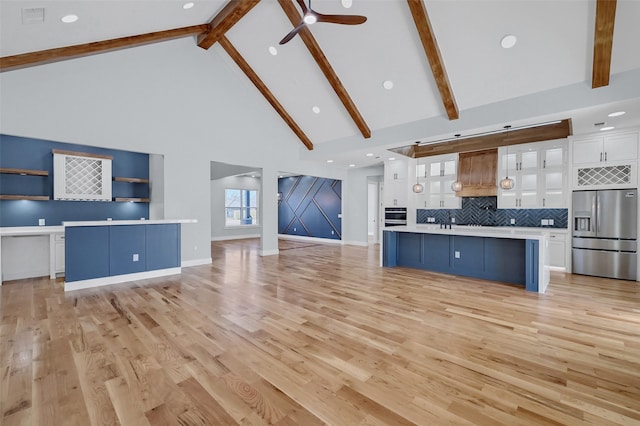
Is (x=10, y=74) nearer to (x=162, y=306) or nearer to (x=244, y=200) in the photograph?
(x=162, y=306)

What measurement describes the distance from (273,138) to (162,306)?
5452mm

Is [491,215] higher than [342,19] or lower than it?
lower

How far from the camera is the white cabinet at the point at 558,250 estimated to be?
5777mm

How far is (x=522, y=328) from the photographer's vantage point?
3041mm

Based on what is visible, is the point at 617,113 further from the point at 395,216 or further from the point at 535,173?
the point at 395,216

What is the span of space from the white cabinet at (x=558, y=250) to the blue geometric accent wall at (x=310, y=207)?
246 inches

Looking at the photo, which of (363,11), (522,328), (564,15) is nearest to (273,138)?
(363,11)

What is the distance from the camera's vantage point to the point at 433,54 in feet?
14.5

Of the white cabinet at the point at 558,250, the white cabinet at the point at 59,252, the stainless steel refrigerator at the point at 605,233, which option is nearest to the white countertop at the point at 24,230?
the white cabinet at the point at 59,252

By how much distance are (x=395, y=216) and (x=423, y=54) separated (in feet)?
16.4

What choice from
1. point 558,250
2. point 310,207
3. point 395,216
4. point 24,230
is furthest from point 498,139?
point 24,230

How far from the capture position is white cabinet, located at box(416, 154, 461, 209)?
7355 millimetres

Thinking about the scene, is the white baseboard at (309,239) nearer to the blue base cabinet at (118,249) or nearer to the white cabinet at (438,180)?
the white cabinet at (438,180)

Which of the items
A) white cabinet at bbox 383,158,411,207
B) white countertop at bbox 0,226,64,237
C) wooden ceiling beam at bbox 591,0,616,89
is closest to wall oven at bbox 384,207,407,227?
white cabinet at bbox 383,158,411,207
